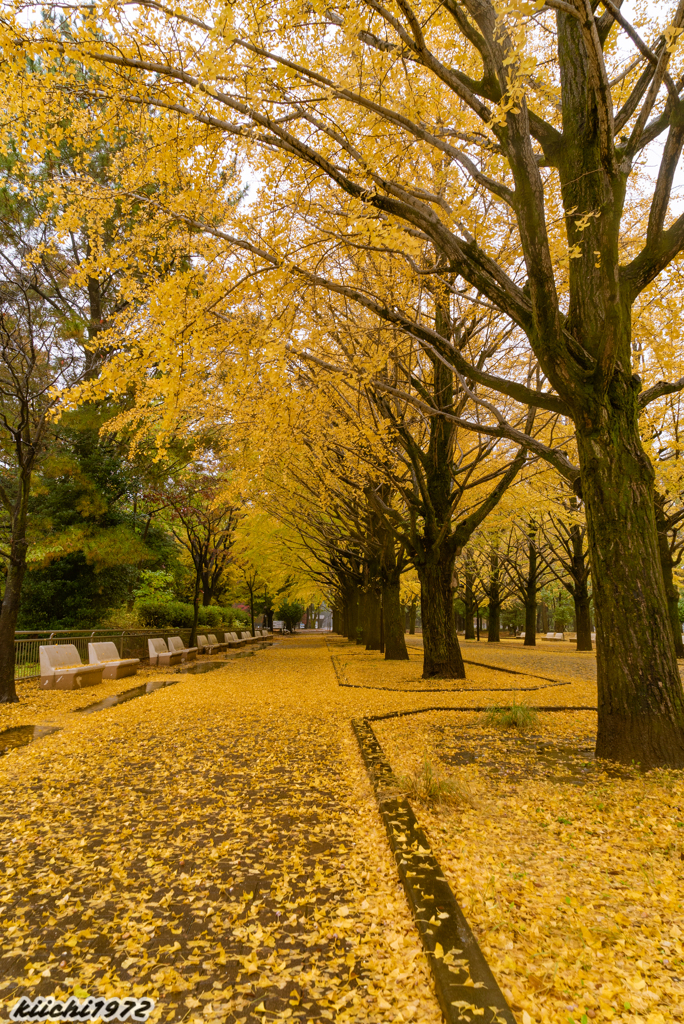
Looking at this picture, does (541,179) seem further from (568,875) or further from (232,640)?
(232,640)

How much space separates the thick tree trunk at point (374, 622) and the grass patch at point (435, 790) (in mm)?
16609

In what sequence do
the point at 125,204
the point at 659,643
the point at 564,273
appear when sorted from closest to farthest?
the point at 659,643 → the point at 125,204 → the point at 564,273

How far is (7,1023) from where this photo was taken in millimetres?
2090

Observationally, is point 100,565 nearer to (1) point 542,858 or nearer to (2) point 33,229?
(2) point 33,229

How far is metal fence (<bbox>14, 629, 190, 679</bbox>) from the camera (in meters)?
11.6

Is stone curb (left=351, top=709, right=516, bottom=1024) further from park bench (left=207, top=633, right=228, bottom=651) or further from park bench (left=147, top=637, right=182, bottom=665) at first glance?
park bench (left=207, top=633, right=228, bottom=651)

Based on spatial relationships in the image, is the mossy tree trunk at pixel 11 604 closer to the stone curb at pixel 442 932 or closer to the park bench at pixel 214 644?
the stone curb at pixel 442 932

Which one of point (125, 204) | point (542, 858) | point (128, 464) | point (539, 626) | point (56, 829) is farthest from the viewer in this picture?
point (539, 626)

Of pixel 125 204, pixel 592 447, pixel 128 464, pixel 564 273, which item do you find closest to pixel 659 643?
pixel 592 447

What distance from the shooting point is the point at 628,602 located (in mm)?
4844

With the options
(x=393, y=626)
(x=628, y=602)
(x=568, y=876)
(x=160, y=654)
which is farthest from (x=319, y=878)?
(x=160, y=654)

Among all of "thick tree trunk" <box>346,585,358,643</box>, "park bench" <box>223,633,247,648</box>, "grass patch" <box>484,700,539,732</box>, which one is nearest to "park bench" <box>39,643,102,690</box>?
"grass patch" <box>484,700,539,732</box>

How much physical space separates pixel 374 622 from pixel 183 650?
7285 mm

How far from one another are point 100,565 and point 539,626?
159 ft
